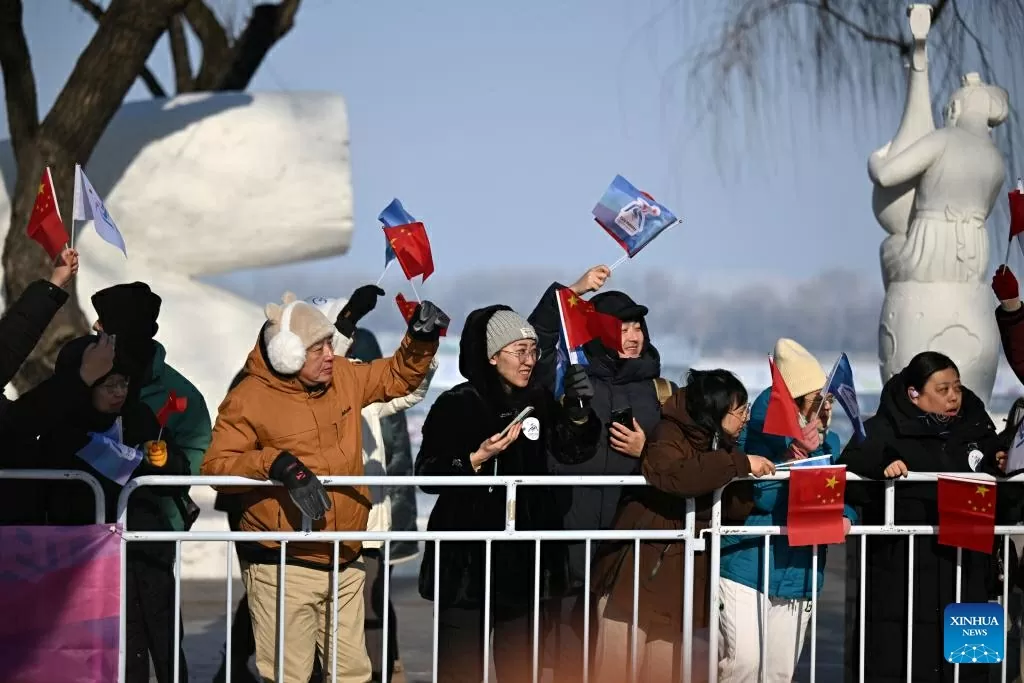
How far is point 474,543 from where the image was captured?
5.18m

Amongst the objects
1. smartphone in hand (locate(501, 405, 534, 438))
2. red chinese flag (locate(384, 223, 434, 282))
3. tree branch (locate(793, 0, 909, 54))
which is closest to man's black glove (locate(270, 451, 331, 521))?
smartphone in hand (locate(501, 405, 534, 438))

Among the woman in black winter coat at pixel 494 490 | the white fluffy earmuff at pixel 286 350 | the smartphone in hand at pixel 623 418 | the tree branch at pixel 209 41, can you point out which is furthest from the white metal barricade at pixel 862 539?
the tree branch at pixel 209 41

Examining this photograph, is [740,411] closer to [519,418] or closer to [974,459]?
[519,418]

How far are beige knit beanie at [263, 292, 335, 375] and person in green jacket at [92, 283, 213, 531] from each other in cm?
60

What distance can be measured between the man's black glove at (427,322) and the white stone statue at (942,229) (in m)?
3.56

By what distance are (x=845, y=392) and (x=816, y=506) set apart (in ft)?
1.52

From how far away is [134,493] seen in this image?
211 inches

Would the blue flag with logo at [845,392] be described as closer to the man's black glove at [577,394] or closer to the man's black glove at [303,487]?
the man's black glove at [577,394]

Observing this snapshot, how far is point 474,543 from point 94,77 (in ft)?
15.3

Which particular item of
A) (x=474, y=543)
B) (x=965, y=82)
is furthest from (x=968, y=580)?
(x=965, y=82)

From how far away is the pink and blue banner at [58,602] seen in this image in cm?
475

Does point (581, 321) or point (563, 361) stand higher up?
point (581, 321)

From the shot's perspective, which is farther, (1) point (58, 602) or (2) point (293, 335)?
(2) point (293, 335)

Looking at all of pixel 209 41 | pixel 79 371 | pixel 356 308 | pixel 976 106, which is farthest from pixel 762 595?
pixel 209 41
